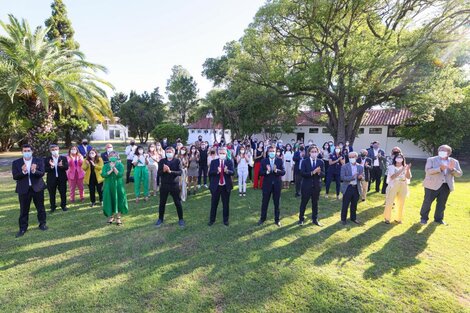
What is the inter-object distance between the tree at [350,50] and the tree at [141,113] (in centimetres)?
1786

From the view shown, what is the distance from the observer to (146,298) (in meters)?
3.62

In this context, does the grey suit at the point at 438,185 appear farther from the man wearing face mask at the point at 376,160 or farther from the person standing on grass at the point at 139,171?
the person standing on grass at the point at 139,171

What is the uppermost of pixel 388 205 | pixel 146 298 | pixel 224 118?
pixel 224 118

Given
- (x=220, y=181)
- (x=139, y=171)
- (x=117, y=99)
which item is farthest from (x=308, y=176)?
(x=117, y=99)

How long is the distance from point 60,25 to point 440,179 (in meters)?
29.8

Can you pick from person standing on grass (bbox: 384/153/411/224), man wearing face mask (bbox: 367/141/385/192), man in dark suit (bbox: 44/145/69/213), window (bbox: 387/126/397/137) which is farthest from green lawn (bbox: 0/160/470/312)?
window (bbox: 387/126/397/137)

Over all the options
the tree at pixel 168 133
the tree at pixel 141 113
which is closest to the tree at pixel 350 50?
the tree at pixel 168 133

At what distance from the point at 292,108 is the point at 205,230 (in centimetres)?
1980

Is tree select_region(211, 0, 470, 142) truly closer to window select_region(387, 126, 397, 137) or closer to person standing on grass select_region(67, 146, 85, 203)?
window select_region(387, 126, 397, 137)

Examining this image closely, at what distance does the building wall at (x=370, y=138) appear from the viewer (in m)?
24.3

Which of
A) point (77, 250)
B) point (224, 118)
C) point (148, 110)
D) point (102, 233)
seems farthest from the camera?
point (148, 110)

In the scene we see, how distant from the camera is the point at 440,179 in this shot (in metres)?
6.64

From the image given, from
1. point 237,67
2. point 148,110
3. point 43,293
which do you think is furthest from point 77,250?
point 148,110

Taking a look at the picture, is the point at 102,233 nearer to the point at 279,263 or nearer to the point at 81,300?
the point at 81,300
